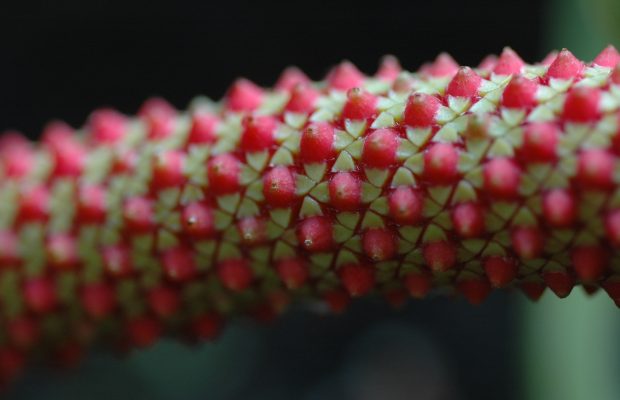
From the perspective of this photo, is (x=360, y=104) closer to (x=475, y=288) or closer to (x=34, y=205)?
(x=475, y=288)

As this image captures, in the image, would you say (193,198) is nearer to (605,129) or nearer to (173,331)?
(173,331)

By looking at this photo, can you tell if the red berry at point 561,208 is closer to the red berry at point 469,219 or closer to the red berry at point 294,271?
the red berry at point 469,219

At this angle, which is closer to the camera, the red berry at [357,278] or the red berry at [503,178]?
the red berry at [503,178]

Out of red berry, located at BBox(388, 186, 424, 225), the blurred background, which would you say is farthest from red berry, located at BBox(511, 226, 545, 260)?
the blurred background

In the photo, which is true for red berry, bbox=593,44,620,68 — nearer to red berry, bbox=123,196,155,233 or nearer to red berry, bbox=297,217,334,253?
red berry, bbox=297,217,334,253

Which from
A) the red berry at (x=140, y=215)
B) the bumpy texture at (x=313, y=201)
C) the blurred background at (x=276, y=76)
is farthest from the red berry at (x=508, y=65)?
the blurred background at (x=276, y=76)

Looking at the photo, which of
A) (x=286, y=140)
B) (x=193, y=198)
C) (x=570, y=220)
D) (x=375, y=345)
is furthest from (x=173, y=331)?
(x=375, y=345)

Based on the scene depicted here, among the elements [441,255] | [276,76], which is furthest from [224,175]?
[276,76]
